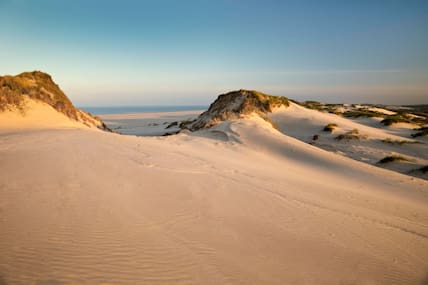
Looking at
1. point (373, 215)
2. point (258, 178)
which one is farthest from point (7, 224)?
point (373, 215)

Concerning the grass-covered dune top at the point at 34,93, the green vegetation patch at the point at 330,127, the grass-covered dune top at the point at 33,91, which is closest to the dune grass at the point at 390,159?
the green vegetation patch at the point at 330,127

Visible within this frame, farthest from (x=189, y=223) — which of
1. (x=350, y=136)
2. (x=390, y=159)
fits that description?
(x=350, y=136)

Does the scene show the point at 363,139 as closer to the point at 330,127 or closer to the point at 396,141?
the point at 396,141

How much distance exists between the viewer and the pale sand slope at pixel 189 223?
2979 mm

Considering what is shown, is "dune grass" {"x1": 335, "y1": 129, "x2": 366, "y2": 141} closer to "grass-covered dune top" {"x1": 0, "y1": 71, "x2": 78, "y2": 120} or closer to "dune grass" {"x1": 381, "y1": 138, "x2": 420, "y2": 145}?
"dune grass" {"x1": 381, "y1": 138, "x2": 420, "y2": 145}

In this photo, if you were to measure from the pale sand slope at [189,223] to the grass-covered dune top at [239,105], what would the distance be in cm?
1006

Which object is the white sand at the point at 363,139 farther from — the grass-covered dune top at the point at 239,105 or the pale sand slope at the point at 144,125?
the pale sand slope at the point at 144,125

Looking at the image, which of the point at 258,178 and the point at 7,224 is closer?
the point at 7,224

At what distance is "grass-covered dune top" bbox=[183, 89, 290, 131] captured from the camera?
1788cm

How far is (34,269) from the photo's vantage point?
108 inches

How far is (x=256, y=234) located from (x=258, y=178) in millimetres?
3116

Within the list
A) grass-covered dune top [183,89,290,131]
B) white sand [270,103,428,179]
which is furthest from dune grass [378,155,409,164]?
grass-covered dune top [183,89,290,131]

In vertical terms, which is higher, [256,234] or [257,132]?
[257,132]

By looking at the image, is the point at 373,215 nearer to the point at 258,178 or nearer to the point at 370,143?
the point at 258,178
